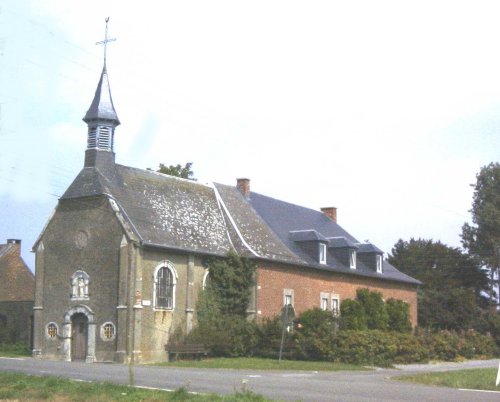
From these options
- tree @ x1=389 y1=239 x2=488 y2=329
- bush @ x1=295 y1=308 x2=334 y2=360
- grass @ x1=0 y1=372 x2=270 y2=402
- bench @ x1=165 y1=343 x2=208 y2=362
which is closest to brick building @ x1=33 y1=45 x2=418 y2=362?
bench @ x1=165 y1=343 x2=208 y2=362

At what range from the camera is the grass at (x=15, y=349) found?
41375 millimetres

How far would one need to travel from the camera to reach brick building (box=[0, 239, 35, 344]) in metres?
48.2

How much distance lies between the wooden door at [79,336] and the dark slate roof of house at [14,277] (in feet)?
46.3

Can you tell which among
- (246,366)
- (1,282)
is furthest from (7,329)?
(246,366)

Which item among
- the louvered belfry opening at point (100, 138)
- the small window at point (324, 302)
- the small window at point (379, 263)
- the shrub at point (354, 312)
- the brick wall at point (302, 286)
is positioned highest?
the louvered belfry opening at point (100, 138)

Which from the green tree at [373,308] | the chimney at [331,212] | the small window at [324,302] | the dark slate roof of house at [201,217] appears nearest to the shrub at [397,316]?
the green tree at [373,308]

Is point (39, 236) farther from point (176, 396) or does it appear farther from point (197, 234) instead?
point (176, 396)

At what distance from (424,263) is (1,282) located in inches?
1405

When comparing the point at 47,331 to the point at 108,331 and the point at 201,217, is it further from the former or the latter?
the point at 201,217

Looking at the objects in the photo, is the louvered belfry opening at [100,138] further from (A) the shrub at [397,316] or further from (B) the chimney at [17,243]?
(A) the shrub at [397,316]

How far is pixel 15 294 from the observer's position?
171 feet

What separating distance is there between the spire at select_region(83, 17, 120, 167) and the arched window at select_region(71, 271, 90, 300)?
5.41 metres

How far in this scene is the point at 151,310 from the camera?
121ft

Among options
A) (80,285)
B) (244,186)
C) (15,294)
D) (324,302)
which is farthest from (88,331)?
(15,294)
